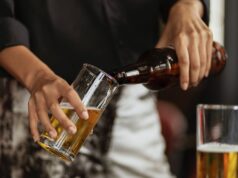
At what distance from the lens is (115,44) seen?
160 cm

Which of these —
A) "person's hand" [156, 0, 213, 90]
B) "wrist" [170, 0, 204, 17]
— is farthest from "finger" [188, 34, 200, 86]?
"wrist" [170, 0, 204, 17]

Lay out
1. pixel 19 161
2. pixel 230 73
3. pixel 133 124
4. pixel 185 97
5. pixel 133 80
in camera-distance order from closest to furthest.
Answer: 1. pixel 133 80
2. pixel 19 161
3. pixel 133 124
4. pixel 185 97
5. pixel 230 73

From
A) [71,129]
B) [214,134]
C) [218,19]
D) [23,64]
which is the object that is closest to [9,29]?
[23,64]

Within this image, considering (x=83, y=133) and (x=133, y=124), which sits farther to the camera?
(x=133, y=124)

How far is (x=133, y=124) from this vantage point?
1699 mm

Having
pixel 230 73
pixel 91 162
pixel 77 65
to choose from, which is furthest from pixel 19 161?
pixel 230 73

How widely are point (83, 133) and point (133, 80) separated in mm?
278

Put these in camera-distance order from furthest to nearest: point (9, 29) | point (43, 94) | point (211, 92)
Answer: point (211, 92) < point (9, 29) < point (43, 94)

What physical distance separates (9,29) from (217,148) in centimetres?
63

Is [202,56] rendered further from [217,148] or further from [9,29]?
[9,29]

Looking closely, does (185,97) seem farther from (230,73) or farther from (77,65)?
(77,65)

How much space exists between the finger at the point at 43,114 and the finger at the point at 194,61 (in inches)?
13.4

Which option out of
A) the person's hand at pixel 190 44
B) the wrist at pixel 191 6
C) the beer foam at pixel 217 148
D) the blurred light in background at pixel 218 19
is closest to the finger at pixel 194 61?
the person's hand at pixel 190 44

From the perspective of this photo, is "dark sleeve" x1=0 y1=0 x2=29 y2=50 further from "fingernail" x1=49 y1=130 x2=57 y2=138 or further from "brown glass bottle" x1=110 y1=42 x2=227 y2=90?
"fingernail" x1=49 y1=130 x2=57 y2=138
